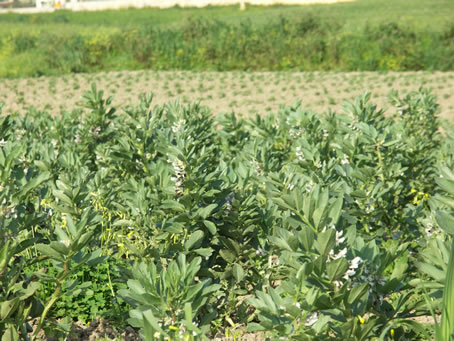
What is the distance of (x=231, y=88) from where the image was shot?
1596cm

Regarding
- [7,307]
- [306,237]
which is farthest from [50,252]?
[306,237]

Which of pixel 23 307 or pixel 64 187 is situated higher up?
pixel 64 187

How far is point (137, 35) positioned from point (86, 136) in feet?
52.2

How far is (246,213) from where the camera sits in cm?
337

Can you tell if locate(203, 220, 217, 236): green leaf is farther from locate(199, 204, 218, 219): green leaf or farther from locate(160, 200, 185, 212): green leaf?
locate(160, 200, 185, 212): green leaf

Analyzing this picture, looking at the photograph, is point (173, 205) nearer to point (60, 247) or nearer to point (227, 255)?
point (227, 255)

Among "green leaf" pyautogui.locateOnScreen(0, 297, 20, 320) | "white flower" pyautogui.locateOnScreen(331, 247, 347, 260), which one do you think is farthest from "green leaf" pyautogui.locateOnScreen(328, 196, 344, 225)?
"green leaf" pyautogui.locateOnScreen(0, 297, 20, 320)

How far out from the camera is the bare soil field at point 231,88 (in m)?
Result: 13.7

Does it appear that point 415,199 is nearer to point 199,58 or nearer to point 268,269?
point 268,269

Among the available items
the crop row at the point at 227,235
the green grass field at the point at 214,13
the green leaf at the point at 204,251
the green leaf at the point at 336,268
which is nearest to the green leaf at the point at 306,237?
the crop row at the point at 227,235

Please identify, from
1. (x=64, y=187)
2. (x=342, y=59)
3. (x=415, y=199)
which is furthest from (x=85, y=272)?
(x=342, y=59)

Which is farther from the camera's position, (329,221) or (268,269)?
(268,269)

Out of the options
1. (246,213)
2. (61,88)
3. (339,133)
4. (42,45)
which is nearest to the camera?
(246,213)

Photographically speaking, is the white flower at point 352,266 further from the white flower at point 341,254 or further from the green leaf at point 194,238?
the green leaf at point 194,238
